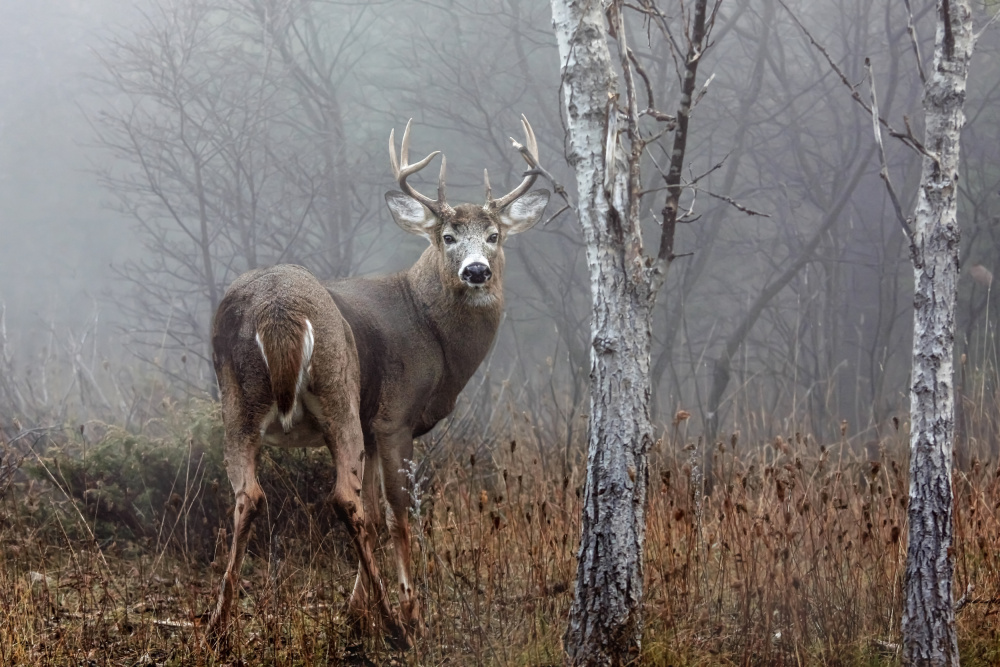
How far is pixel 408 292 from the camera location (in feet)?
14.2

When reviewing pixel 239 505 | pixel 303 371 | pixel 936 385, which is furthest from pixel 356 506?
pixel 936 385

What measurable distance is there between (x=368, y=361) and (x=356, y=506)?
2.49 ft

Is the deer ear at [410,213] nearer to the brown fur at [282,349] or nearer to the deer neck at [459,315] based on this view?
the deer neck at [459,315]

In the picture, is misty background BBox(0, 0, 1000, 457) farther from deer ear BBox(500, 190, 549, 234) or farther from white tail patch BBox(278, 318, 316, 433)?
white tail patch BBox(278, 318, 316, 433)

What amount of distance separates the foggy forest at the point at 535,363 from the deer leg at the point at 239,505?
0.11 metres

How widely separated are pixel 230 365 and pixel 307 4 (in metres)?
6.48

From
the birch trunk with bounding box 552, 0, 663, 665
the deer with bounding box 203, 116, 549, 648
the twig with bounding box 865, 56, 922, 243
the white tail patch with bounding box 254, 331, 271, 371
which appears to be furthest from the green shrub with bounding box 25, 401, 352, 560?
the twig with bounding box 865, 56, 922, 243

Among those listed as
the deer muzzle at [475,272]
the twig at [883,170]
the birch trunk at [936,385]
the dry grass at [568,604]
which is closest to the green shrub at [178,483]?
the dry grass at [568,604]

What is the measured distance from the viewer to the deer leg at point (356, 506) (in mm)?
3186

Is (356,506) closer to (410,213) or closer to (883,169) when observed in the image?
(410,213)

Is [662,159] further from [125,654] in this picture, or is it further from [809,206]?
[125,654]

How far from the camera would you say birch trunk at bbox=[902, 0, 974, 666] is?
281 cm

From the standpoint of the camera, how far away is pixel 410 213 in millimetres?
4332

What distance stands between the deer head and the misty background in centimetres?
256
